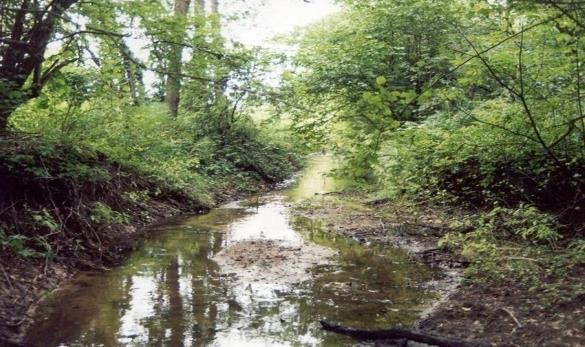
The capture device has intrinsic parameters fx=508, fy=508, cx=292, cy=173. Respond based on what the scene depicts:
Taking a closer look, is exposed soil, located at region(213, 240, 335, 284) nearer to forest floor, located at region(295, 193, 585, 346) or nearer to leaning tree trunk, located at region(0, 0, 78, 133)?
forest floor, located at region(295, 193, 585, 346)

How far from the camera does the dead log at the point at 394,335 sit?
4648 millimetres

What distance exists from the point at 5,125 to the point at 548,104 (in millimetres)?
7613

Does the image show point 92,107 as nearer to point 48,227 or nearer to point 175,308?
point 48,227

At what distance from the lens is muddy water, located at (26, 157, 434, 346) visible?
5.12m

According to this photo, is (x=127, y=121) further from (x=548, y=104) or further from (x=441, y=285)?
(x=548, y=104)

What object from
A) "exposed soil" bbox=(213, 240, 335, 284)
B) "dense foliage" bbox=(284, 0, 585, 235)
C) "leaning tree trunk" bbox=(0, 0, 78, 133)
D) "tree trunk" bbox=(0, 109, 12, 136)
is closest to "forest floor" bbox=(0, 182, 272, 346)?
"exposed soil" bbox=(213, 240, 335, 284)

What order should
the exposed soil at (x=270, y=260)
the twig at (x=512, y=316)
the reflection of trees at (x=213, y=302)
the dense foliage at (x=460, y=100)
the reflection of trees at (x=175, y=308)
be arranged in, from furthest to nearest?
the exposed soil at (x=270, y=260) → the reflection of trees at (x=213, y=302) → the reflection of trees at (x=175, y=308) → the twig at (x=512, y=316) → the dense foliage at (x=460, y=100)

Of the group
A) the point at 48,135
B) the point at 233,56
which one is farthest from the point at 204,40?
the point at 48,135

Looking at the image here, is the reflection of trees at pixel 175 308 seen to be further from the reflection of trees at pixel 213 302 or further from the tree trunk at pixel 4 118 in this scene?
the tree trunk at pixel 4 118

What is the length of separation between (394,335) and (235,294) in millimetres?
2259

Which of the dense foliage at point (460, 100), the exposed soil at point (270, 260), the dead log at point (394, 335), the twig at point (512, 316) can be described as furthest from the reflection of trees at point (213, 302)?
the dense foliage at point (460, 100)

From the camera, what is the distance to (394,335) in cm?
497

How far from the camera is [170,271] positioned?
24.4 ft

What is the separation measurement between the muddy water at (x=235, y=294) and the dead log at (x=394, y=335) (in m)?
0.12
